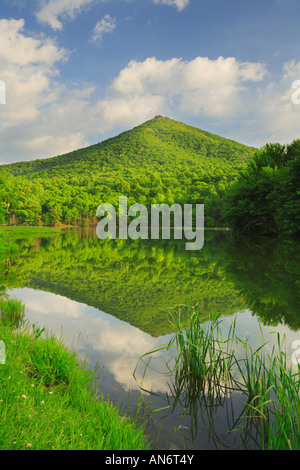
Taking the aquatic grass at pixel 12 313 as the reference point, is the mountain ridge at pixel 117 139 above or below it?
above

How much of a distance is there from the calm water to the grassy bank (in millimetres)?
432

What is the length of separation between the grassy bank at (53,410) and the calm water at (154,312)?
432mm

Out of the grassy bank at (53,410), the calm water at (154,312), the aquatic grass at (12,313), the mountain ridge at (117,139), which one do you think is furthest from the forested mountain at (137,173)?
the grassy bank at (53,410)

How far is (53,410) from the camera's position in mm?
2627

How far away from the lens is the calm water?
3.14 m

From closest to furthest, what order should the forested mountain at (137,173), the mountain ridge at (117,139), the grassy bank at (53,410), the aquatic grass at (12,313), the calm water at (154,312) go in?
the grassy bank at (53,410) < the calm water at (154,312) < the aquatic grass at (12,313) < the forested mountain at (137,173) < the mountain ridge at (117,139)

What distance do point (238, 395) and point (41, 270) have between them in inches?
438

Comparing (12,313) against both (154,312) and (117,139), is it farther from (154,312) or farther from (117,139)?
(117,139)

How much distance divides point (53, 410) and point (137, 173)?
113m

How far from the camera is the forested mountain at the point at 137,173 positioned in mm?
77438

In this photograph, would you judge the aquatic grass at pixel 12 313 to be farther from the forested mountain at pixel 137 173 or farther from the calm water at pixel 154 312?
the forested mountain at pixel 137 173

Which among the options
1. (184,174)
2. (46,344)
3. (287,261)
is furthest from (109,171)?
(46,344)

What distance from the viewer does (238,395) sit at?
352cm

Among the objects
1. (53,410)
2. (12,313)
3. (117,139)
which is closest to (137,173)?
(117,139)
